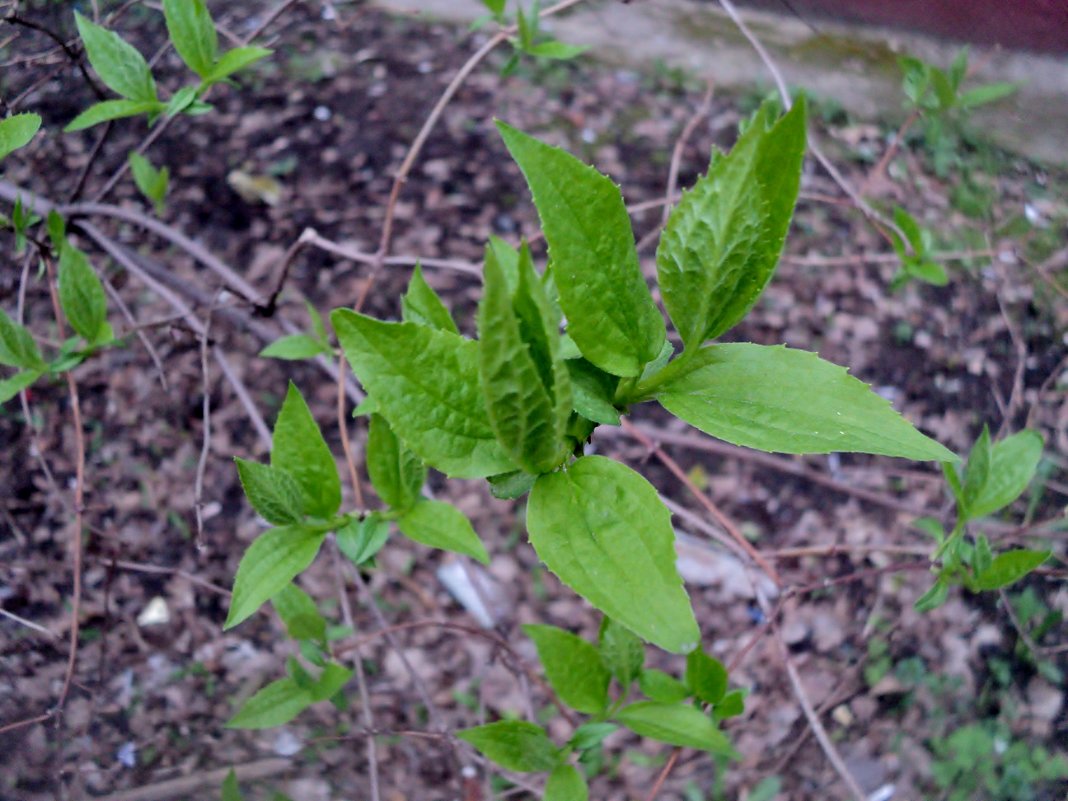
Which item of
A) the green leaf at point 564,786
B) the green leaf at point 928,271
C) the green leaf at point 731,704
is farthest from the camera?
the green leaf at point 928,271

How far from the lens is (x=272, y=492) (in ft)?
2.66

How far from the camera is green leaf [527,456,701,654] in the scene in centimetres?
48

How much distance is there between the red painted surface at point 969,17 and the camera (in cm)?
231

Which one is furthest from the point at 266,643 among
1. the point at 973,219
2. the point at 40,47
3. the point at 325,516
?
the point at 973,219

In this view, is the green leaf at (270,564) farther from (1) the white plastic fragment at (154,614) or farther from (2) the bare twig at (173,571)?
(1) the white plastic fragment at (154,614)

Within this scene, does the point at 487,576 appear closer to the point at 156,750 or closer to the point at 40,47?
the point at 156,750

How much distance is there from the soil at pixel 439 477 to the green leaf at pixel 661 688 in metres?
0.29

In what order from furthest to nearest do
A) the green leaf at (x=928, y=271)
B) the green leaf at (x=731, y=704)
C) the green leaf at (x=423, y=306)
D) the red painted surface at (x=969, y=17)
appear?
the red painted surface at (x=969, y=17), the green leaf at (x=928, y=271), the green leaf at (x=731, y=704), the green leaf at (x=423, y=306)

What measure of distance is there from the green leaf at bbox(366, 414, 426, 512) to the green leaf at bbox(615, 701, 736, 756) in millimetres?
403

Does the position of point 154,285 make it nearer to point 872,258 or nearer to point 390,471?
point 390,471

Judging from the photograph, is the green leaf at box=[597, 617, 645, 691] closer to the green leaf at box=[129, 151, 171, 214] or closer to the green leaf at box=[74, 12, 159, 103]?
the green leaf at box=[74, 12, 159, 103]

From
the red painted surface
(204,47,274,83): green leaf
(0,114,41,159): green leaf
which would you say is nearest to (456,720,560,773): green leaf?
(0,114,41,159): green leaf

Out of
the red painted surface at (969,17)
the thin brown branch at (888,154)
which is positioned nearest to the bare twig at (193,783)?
the thin brown branch at (888,154)

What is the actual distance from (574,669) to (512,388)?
2.18 feet
